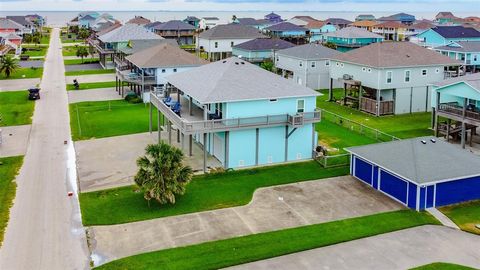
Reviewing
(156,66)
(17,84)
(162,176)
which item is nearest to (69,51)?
(17,84)

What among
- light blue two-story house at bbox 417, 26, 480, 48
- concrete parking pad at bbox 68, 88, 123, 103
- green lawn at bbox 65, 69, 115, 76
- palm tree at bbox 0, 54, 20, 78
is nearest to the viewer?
concrete parking pad at bbox 68, 88, 123, 103

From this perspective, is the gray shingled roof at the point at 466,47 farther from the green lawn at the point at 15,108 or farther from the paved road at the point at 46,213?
the green lawn at the point at 15,108

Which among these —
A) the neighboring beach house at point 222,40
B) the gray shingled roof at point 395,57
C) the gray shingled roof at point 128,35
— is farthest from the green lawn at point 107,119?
the neighboring beach house at point 222,40

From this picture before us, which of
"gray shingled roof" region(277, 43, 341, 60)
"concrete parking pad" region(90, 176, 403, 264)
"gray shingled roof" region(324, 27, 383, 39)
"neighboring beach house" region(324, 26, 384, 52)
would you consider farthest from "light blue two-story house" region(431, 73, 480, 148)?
"gray shingled roof" region(324, 27, 383, 39)

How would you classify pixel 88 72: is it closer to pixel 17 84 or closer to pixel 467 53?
pixel 17 84

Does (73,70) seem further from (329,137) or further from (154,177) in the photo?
(154,177)

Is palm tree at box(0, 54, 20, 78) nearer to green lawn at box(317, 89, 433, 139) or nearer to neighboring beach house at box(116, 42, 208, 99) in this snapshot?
neighboring beach house at box(116, 42, 208, 99)
